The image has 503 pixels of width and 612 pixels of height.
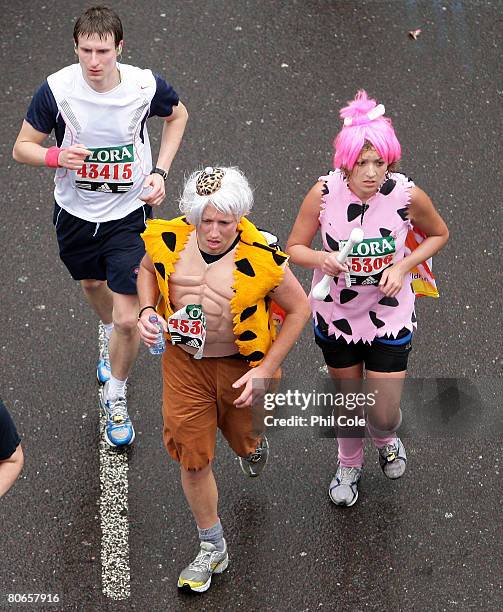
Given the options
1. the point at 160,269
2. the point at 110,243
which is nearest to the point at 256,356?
the point at 160,269

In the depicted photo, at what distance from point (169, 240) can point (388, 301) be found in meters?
1.09

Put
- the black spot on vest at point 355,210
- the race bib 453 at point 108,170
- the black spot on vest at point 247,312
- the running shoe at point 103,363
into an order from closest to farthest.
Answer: the black spot on vest at point 247,312, the black spot on vest at point 355,210, the race bib 453 at point 108,170, the running shoe at point 103,363

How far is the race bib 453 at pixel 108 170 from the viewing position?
18.3 feet

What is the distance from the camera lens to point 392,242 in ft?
16.7

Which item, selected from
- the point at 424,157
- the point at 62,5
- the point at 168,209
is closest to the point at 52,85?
the point at 168,209

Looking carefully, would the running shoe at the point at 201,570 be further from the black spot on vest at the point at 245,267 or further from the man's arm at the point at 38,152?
the man's arm at the point at 38,152

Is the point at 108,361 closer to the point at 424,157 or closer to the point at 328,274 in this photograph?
the point at 328,274

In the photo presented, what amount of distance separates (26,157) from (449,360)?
2.67 m

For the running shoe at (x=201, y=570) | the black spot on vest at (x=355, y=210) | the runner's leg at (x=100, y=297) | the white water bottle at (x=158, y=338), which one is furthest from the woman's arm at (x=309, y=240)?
the running shoe at (x=201, y=570)

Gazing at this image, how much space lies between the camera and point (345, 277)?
5.14 m

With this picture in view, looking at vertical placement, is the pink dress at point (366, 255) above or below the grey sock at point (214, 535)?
above

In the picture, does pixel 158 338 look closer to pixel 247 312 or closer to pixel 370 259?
pixel 247 312

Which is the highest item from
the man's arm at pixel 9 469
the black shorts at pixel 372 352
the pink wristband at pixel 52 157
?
the pink wristband at pixel 52 157

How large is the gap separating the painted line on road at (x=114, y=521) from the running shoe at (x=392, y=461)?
132cm
